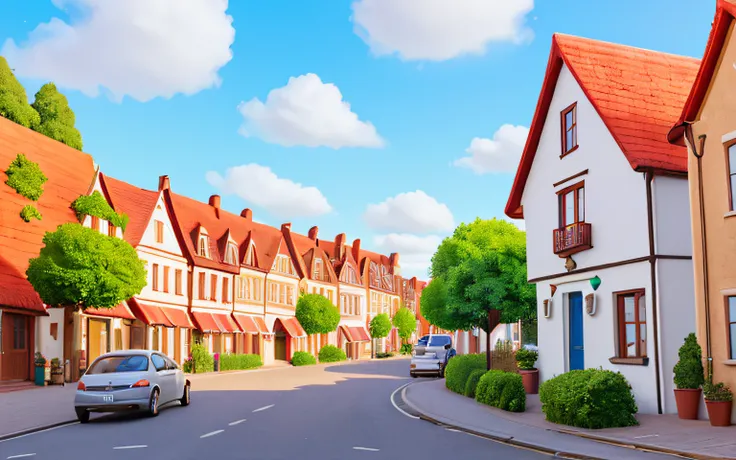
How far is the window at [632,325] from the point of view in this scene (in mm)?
18156

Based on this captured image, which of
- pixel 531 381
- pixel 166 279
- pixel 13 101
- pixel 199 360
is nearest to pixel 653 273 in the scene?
pixel 531 381

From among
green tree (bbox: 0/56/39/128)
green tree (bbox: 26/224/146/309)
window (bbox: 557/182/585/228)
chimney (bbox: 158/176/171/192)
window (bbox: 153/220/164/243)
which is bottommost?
green tree (bbox: 26/224/146/309)

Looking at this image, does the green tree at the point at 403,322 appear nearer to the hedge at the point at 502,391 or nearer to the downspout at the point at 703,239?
the hedge at the point at 502,391

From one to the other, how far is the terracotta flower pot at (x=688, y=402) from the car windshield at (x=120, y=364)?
38.9ft

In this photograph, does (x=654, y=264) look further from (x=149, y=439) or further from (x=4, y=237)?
(x=4, y=237)

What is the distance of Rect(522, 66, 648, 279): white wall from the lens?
18453 millimetres

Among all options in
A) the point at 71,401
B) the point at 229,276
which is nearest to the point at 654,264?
the point at 71,401

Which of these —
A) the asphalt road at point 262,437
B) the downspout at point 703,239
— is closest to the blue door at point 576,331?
the asphalt road at point 262,437

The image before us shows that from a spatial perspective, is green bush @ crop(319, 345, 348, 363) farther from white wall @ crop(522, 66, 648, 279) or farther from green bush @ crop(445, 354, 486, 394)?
white wall @ crop(522, 66, 648, 279)

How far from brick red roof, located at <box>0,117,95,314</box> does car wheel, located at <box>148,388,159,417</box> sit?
44.0ft

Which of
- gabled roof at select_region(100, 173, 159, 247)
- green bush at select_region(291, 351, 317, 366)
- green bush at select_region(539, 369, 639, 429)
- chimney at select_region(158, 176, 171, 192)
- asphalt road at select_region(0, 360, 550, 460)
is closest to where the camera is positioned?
asphalt road at select_region(0, 360, 550, 460)

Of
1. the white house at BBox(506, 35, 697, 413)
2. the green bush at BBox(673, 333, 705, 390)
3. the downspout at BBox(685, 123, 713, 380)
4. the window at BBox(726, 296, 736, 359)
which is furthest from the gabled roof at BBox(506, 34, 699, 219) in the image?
the green bush at BBox(673, 333, 705, 390)

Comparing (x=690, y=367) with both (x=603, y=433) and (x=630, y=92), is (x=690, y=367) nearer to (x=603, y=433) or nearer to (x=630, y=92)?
(x=603, y=433)

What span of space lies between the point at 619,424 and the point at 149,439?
9.03 meters
